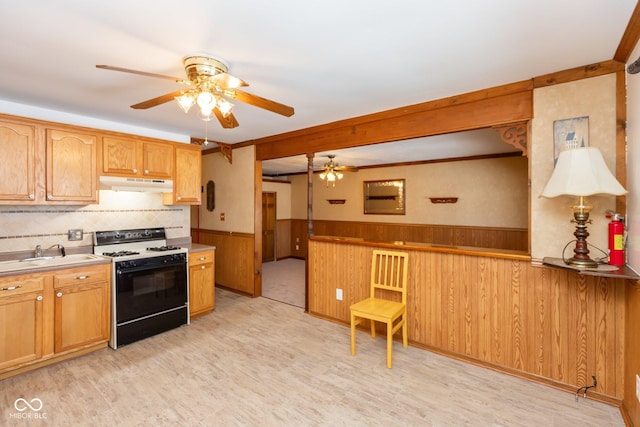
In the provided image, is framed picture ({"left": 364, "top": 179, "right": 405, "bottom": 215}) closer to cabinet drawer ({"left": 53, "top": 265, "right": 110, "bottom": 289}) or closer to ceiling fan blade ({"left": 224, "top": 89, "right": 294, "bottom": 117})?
ceiling fan blade ({"left": 224, "top": 89, "right": 294, "bottom": 117})

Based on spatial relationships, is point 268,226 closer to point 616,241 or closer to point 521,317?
point 521,317

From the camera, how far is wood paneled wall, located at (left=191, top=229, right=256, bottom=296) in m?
4.85

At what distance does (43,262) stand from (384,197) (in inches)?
224

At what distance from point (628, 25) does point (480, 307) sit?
2.22 m

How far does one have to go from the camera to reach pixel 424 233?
6.27 meters

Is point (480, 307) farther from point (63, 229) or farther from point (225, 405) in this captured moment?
point (63, 229)

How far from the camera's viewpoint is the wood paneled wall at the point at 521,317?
2289mm

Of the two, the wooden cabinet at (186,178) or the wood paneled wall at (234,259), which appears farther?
the wood paneled wall at (234,259)

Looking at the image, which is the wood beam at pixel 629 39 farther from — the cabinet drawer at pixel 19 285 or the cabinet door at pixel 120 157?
the cabinet drawer at pixel 19 285

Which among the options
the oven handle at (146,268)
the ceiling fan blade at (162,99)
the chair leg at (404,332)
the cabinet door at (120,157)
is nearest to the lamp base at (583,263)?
the chair leg at (404,332)

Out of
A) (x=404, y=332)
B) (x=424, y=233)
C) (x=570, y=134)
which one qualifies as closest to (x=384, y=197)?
(x=424, y=233)

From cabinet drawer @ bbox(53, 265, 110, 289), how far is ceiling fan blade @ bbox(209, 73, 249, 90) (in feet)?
7.29

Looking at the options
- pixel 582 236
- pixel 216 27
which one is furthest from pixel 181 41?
pixel 582 236

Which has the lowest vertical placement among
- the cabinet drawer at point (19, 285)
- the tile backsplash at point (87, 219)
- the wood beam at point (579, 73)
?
the cabinet drawer at point (19, 285)
